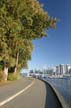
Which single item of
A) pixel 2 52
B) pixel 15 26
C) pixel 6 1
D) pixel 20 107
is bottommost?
pixel 20 107

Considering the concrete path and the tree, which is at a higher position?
the tree

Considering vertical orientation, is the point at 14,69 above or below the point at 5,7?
below

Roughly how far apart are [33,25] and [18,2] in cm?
758

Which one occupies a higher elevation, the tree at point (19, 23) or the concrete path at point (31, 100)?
the tree at point (19, 23)

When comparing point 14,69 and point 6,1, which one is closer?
point 6,1

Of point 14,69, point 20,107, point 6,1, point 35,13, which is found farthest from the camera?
point 14,69

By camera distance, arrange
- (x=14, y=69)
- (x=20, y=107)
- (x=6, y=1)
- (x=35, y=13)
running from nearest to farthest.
Answer: (x=20, y=107), (x=6, y=1), (x=35, y=13), (x=14, y=69)

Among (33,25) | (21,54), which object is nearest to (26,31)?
(33,25)

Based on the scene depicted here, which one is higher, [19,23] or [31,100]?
[19,23]

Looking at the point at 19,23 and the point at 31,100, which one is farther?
the point at 19,23

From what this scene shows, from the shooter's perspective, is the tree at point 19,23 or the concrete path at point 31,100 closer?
the concrete path at point 31,100

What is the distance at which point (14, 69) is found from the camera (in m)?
80.8

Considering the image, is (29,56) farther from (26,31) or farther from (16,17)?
(16,17)

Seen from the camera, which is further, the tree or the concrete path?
the tree
